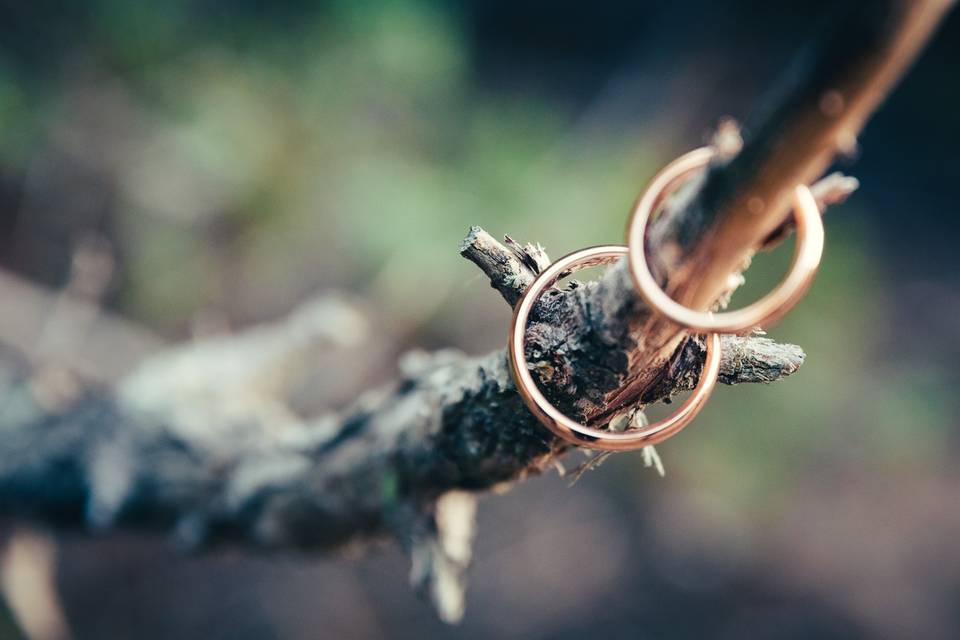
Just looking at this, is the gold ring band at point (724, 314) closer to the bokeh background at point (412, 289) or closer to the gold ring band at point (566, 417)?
the gold ring band at point (566, 417)

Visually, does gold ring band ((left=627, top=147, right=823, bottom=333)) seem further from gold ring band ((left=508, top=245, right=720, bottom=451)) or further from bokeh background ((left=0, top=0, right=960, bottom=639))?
bokeh background ((left=0, top=0, right=960, bottom=639))

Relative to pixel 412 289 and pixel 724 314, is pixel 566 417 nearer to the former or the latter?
pixel 724 314

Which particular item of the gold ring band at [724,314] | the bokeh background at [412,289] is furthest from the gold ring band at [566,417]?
the bokeh background at [412,289]

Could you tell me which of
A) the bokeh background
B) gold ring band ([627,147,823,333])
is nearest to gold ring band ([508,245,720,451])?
gold ring band ([627,147,823,333])

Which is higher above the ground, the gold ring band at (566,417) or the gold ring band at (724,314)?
the gold ring band at (724,314)

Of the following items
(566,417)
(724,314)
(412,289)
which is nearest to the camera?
(724,314)

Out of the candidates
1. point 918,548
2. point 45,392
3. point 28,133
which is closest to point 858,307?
point 918,548

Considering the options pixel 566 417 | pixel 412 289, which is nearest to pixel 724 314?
pixel 566 417

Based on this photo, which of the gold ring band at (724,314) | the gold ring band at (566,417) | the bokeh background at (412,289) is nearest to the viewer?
the gold ring band at (724,314)

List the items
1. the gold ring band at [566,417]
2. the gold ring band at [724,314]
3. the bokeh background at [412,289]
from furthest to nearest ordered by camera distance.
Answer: the bokeh background at [412,289] → the gold ring band at [566,417] → the gold ring band at [724,314]
